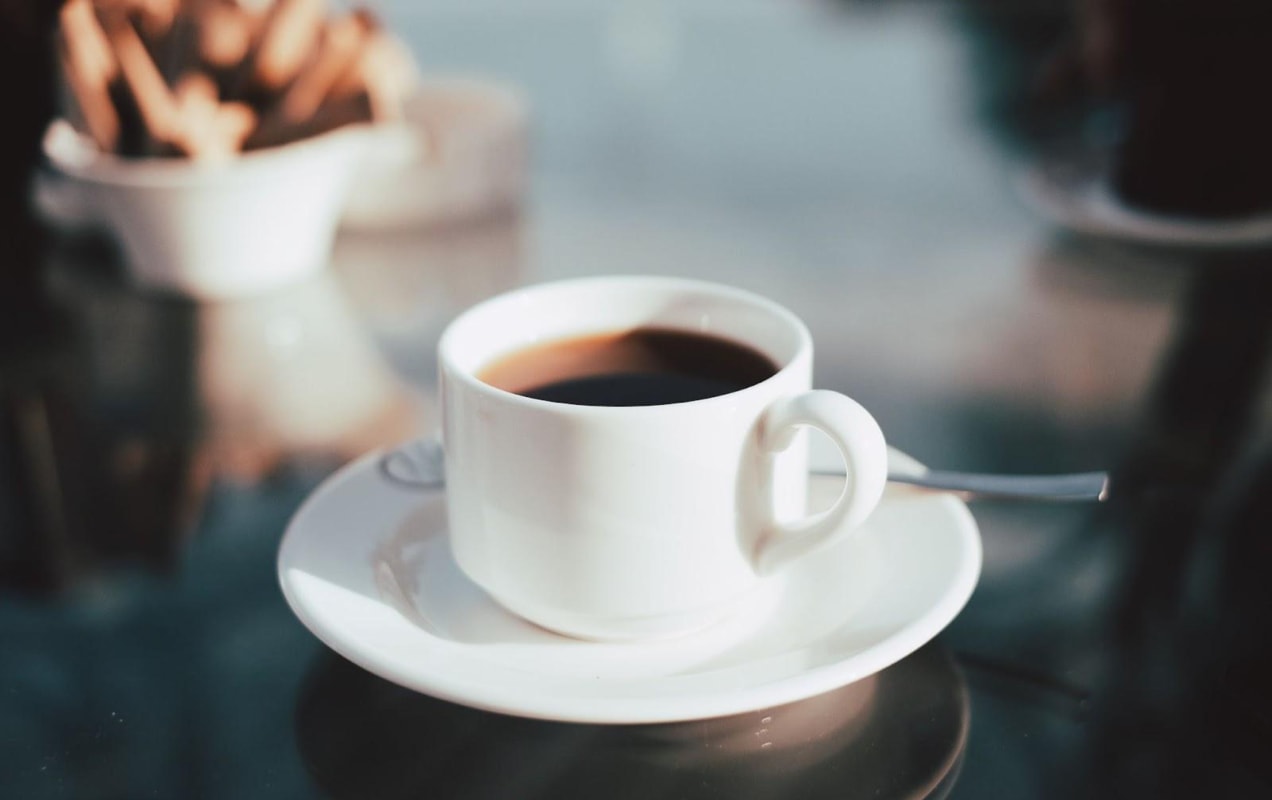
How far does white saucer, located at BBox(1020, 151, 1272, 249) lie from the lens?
872 millimetres

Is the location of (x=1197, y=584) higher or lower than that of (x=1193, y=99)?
lower

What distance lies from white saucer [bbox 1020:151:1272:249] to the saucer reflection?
1.91ft

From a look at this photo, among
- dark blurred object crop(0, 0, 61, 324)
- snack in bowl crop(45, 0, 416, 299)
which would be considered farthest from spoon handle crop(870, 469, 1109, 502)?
dark blurred object crop(0, 0, 61, 324)

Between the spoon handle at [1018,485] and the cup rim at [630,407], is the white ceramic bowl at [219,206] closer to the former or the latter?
the cup rim at [630,407]

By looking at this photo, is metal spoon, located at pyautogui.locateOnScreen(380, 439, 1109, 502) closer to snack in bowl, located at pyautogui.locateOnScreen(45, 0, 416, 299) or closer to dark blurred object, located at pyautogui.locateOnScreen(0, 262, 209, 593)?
A: dark blurred object, located at pyautogui.locateOnScreen(0, 262, 209, 593)

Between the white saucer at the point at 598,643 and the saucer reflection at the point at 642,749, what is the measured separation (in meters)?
0.02

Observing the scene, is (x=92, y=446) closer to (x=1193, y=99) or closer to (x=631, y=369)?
→ (x=631, y=369)

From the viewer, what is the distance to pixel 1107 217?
0.92m

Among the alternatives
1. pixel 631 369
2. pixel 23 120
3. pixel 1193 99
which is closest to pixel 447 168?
pixel 23 120

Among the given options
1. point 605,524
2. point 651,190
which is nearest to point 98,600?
point 605,524

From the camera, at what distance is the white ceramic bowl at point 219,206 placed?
72cm

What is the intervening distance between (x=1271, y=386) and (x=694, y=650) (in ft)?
1.52

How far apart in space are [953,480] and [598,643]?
168mm

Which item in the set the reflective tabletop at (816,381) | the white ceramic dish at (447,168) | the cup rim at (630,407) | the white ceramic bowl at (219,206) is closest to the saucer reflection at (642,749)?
the reflective tabletop at (816,381)
